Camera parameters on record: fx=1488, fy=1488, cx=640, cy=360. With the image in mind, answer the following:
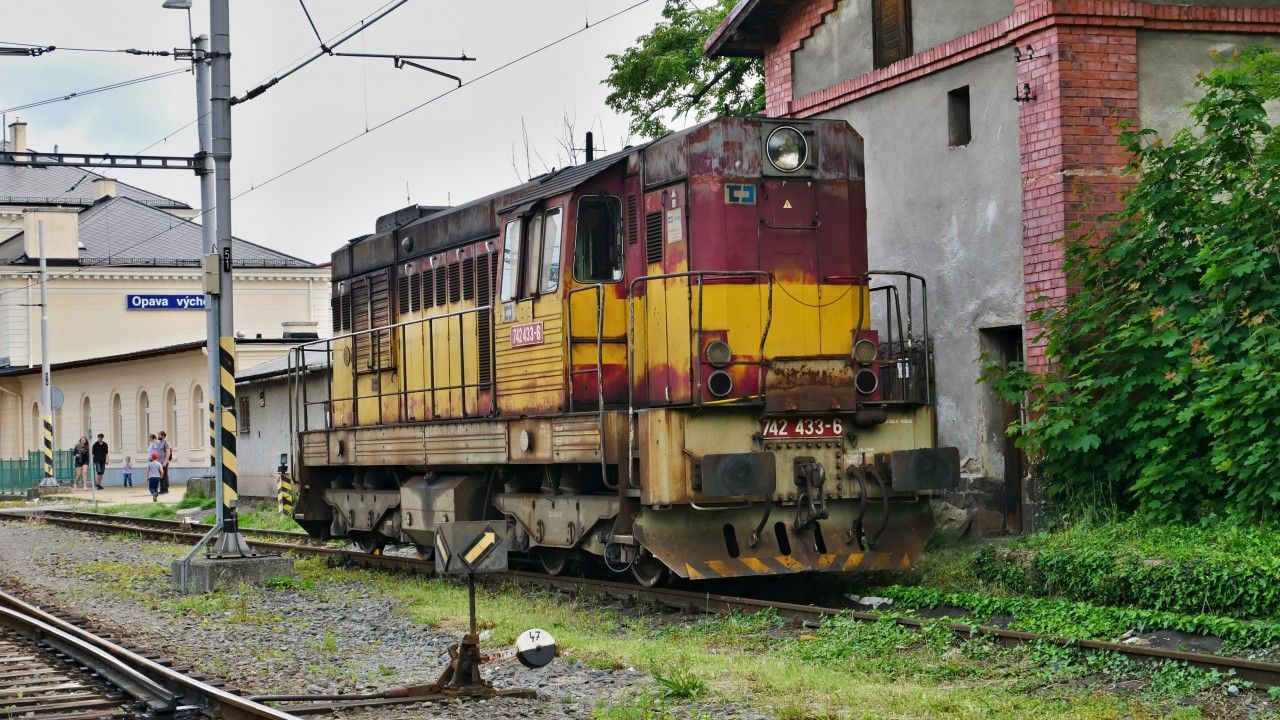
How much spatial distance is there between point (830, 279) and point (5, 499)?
3423cm

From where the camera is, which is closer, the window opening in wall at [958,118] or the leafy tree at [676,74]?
the window opening in wall at [958,118]

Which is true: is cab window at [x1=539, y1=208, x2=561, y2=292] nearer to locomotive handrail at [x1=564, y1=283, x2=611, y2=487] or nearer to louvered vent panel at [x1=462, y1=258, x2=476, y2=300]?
locomotive handrail at [x1=564, y1=283, x2=611, y2=487]

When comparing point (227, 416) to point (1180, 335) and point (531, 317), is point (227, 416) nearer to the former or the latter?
point (531, 317)

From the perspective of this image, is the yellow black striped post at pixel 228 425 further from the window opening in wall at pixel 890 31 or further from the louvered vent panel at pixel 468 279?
the window opening in wall at pixel 890 31

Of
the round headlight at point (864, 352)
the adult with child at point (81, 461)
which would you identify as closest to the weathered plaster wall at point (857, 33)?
the round headlight at point (864, 352)

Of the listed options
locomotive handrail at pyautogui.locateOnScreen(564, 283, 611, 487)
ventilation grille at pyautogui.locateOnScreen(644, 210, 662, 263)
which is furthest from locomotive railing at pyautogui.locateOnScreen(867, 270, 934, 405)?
locomotive handrail at pyautogui.locateOnScreen(564, 283, 611, 487)

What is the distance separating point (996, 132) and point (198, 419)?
1290 inches

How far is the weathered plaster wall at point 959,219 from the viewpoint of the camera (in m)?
14.4

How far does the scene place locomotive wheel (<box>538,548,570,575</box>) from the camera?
13.8 metres

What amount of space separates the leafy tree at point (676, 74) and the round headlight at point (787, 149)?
14118 millimetres

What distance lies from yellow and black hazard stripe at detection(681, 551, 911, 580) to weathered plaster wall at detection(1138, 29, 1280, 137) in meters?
5.25

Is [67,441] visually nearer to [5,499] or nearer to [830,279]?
[5,499]

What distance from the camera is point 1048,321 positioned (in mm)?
13375

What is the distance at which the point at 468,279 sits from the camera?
14570 mm
